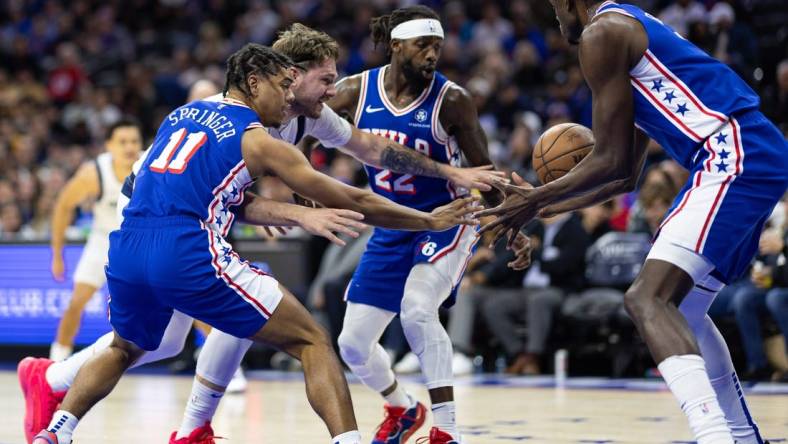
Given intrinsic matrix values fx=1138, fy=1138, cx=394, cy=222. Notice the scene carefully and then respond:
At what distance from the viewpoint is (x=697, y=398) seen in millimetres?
4105

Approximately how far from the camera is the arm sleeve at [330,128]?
18.9 feet

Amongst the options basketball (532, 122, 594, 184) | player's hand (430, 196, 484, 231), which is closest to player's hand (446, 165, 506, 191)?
basketball (532, 122, 594, 184)

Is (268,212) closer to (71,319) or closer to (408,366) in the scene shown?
(71,319)

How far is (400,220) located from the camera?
188 inches

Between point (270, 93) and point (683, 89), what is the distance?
1.73 m

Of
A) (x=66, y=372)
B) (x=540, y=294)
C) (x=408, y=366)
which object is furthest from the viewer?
(x=408, y=366)

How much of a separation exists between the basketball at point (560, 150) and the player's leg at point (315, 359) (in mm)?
1375

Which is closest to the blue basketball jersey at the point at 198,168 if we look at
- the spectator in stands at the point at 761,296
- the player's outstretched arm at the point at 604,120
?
the player's outstretched arm at the point at 604,120

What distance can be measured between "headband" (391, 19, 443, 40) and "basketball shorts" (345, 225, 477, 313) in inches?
42.0

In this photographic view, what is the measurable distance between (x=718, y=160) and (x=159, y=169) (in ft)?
7.39

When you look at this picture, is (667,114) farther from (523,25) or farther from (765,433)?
(523,25)

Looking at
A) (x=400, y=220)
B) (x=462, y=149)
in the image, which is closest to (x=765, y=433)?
(x=462, y=149)

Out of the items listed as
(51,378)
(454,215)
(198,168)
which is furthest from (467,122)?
(51,378)

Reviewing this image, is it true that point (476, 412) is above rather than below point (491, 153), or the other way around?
below
